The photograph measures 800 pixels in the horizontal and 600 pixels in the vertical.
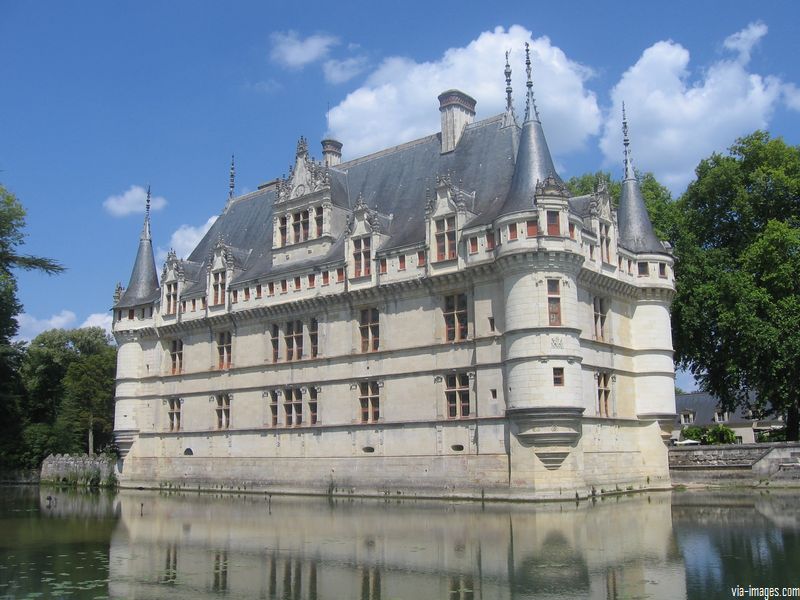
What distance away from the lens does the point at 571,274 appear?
1110 inches

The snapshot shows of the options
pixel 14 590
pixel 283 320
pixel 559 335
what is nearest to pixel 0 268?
pixel 14 590

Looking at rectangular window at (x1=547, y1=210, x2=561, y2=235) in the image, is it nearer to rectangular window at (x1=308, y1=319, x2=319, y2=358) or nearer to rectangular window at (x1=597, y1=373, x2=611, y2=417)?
rectangular window at (x1=597, y1=373, x2=611, y2=417)

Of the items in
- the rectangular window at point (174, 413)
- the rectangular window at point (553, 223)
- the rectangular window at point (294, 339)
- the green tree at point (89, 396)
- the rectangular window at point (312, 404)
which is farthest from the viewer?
the green tree at point (89, 396)

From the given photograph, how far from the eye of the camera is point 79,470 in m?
46.3

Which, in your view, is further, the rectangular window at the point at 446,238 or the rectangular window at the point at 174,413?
the rectangular window at the point at 174,413

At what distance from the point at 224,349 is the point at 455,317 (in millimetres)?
13482

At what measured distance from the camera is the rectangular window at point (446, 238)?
30.5 metres

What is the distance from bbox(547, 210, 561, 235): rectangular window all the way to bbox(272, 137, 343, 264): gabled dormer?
1087cm

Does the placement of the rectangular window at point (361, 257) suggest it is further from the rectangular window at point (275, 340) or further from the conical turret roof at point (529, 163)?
the conical turret roof at point (529, 163)

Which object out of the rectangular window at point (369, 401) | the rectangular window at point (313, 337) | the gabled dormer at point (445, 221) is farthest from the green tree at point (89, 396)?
the gabled dormer at point (445, 221)

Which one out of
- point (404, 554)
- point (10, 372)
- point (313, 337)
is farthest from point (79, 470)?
point (404, 554)

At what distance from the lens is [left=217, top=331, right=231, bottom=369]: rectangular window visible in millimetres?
38562

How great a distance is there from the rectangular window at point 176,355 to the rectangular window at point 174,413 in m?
1.43

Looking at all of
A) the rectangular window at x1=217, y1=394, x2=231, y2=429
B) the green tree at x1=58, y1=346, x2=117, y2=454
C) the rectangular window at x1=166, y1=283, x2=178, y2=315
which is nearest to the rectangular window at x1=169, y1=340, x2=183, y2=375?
the rectangular window at x1=166, y1=283, x2=178, y2=315
